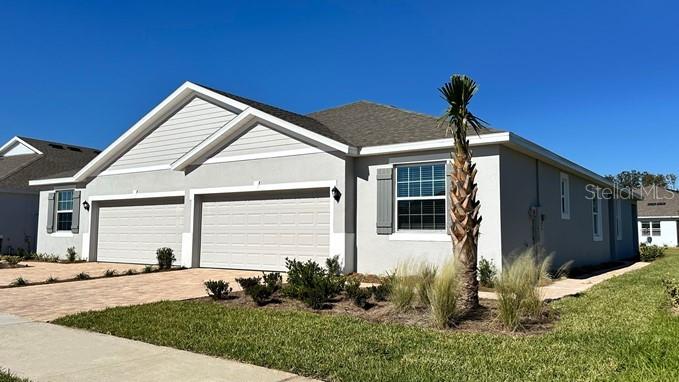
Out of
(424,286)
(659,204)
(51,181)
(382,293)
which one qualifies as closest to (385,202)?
(382,293)

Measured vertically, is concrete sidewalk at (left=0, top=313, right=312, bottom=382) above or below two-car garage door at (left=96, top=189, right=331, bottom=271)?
below

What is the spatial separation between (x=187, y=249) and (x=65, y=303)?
686cm

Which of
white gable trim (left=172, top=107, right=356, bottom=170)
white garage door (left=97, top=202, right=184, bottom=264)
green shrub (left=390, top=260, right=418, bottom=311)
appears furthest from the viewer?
white garage door (left=97, top=202, right=184, bottom=264)

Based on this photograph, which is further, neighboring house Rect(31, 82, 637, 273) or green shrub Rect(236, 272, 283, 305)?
neighboring house Rect(31, 82, 637, 273)

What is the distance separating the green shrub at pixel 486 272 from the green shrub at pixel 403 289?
3.69 metres

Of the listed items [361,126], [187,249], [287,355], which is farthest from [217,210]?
[287,355]

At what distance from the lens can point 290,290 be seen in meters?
8.95

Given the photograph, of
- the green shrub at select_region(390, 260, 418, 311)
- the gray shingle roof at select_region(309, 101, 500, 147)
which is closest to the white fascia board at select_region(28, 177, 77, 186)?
the gray shingle roof at select_region(309, 101, 500, 147)

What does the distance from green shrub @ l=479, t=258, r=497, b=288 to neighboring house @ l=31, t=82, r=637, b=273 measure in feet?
0.90

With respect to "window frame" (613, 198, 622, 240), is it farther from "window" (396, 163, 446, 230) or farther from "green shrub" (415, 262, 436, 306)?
"green shrub" (415, 262, 436, 306)

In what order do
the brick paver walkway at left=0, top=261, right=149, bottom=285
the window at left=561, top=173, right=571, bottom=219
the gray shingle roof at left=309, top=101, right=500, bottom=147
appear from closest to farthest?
the gray shingle roof at left=309, top=101, right=500, bottom=147, the brick paver walkway at left=0, top=261, right=149, bottom=285, the window at left=561, top=173, right=571, bottom=219

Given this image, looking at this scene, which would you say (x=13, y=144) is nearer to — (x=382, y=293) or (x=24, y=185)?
(x=24, y=185)

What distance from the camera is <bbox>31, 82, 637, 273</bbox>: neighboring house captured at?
1252 cm

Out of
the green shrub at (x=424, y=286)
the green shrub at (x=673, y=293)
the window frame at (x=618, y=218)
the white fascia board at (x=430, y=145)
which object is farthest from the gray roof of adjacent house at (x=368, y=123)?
the window frame at (x=618, y=218)
